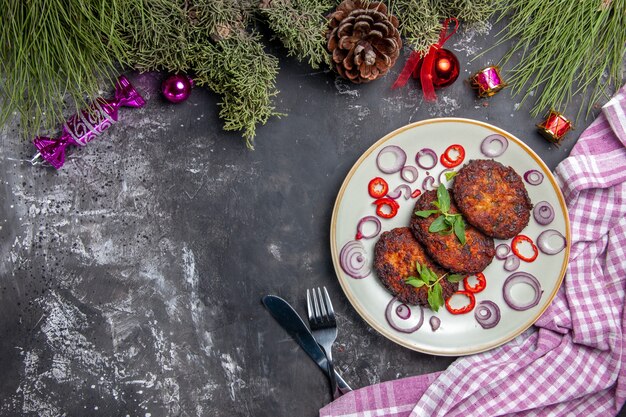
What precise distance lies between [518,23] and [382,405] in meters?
1.35

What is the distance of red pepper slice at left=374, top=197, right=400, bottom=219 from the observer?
1959mm

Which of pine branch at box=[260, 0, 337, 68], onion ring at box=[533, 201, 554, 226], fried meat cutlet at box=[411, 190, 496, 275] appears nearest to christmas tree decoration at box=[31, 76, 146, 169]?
pine branch at box=[260, 0, 337, 68]

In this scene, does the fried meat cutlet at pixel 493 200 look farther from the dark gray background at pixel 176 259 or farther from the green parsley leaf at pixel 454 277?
the dark gray background at pixel 176 259

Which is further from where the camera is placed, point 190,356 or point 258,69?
point 190,356

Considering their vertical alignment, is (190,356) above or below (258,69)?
below

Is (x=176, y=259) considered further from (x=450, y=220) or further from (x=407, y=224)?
(x=450, y=220)

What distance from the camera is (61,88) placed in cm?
188

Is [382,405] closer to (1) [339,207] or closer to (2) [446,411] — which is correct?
(2) [446,411]

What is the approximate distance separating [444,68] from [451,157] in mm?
290

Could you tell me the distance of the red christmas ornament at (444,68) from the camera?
77.1 inches

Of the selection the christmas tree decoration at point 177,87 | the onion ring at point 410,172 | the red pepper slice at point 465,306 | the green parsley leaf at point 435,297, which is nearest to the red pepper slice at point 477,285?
the red pepper slice at point 465,306

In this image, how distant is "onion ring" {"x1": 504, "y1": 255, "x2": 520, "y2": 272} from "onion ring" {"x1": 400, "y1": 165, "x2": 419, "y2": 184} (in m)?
0.41

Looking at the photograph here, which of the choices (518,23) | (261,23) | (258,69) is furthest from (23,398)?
(518,23)

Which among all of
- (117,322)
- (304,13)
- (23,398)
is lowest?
(23,398)
